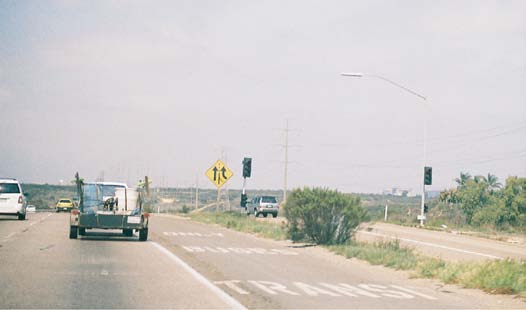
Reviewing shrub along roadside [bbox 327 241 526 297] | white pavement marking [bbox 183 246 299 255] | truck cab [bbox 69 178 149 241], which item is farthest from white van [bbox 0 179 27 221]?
shrub along roadside [bbox 327 241 526 297]

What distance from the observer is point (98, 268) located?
1795 cm

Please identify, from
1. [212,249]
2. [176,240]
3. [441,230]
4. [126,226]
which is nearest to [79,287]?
[212,249]

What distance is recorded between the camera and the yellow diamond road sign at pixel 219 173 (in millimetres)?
50469

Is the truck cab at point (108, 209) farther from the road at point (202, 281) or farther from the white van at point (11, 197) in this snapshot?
the white van at point (11, 197)

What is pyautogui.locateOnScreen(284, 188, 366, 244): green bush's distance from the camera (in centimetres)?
2792

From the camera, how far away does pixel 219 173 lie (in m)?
50.8

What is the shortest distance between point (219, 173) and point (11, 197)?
44.4ft

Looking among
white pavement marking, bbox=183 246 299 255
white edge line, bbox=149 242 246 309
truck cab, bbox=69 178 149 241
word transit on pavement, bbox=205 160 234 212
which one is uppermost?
word transit on pavement, bbox=205 160 234 212

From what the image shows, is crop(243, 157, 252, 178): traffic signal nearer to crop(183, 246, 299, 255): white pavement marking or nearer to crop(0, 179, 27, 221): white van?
crop(0, 179, 27, 221): white van

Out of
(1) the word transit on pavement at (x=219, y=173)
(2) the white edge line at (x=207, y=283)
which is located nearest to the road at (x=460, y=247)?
(2) the white edge line at (x=207, y=283)

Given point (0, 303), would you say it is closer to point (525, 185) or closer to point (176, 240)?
point (176, 240)

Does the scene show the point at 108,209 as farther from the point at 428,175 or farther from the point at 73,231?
the point at 428,175

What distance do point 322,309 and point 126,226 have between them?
1570cm

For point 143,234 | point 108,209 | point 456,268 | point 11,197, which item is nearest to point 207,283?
point 456,268
